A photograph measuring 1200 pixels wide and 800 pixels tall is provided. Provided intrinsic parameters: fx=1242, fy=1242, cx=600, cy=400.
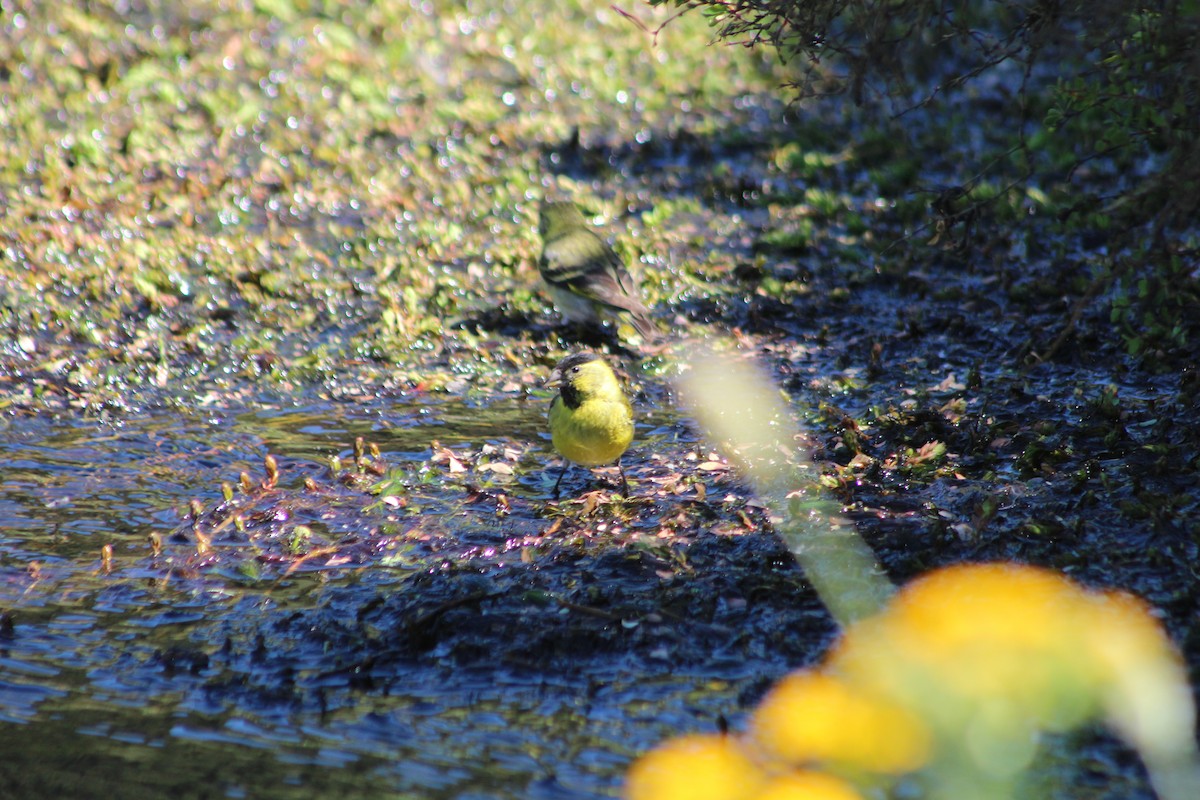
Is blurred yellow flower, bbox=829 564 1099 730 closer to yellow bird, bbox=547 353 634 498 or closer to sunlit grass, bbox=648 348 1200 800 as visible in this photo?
sunlit grass, bbox=648 348 1200 800

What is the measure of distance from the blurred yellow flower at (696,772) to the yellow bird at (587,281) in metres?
4.07

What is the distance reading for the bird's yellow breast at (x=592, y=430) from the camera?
6004 millimetres

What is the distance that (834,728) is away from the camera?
4465 mm

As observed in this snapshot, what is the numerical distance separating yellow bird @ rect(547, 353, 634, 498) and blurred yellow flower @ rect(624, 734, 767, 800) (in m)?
1.93

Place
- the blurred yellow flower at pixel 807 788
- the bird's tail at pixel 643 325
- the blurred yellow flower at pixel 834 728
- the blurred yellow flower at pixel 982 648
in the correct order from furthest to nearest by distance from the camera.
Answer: the bird's tail at pixel 643 325 < the blurred yellow flower at pixel 982 648 < the blurred yellow flower at pixel 834 728 < the blurred yellow flower at pixel 807 788

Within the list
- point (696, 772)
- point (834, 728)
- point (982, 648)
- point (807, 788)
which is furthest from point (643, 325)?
point (807, 788)

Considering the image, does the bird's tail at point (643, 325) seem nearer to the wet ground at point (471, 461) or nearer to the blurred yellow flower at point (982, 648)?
the wet ground at point (471, 461)

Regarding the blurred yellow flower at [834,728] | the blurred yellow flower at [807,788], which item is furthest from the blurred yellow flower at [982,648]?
the blurred yellow flower at [807,788]

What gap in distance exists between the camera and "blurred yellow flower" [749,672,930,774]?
4.30m

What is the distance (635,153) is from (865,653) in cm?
780

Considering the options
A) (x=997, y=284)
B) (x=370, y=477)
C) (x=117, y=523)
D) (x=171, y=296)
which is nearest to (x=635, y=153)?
(x=997, y=284)

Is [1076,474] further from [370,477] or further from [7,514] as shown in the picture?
[7,514]

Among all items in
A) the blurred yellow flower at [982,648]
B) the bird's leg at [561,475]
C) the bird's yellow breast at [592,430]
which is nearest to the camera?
the blurred yellow flower at [982,648]

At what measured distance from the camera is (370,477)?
6582 mm
